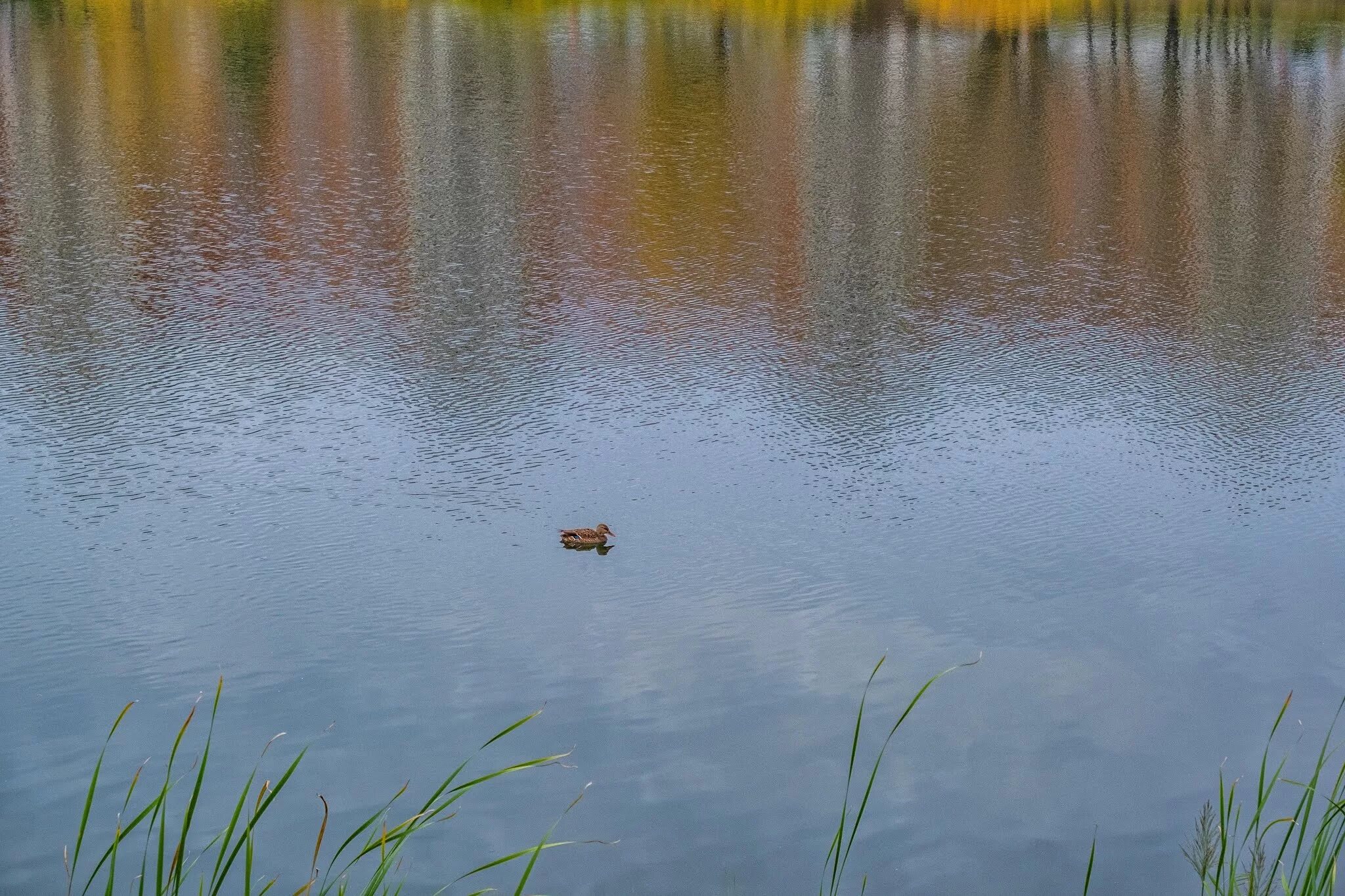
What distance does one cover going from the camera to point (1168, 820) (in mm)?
4105

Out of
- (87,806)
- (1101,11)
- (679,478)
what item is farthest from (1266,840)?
(1101,11)

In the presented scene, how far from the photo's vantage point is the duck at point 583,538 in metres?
5.52

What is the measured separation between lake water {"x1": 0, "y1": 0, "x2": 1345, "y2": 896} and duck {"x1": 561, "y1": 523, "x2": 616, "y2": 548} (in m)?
0.14

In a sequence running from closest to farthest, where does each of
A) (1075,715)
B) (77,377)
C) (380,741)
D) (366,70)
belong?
1. (380,741)
2. (1075,715)
3. (77,377)
4. (366,70)

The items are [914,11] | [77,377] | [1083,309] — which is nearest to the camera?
[77,377]

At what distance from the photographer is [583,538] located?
18.1 ft


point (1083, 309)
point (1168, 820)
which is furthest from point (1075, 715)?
point (1083, 309)

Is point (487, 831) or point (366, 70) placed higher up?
point (366, 70)

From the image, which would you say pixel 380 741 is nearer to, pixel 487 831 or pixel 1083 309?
pixel 487 831

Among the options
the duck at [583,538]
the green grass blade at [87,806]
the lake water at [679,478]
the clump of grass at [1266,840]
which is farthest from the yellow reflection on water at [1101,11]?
the green grass blade at [87,806]

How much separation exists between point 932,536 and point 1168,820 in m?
1.82

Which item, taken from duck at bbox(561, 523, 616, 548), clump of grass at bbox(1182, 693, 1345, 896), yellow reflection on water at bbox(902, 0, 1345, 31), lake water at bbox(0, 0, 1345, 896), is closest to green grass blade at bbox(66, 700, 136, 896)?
lake water at bbox(0, 0, 1345, 896)

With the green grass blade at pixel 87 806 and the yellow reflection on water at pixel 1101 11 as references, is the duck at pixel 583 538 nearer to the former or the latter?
the green grass blade at pixel 87 806

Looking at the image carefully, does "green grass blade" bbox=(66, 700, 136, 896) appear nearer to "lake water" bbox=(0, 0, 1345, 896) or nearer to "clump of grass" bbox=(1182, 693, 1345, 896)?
"lake water" bbox=(0, 0, 1345, 896)
